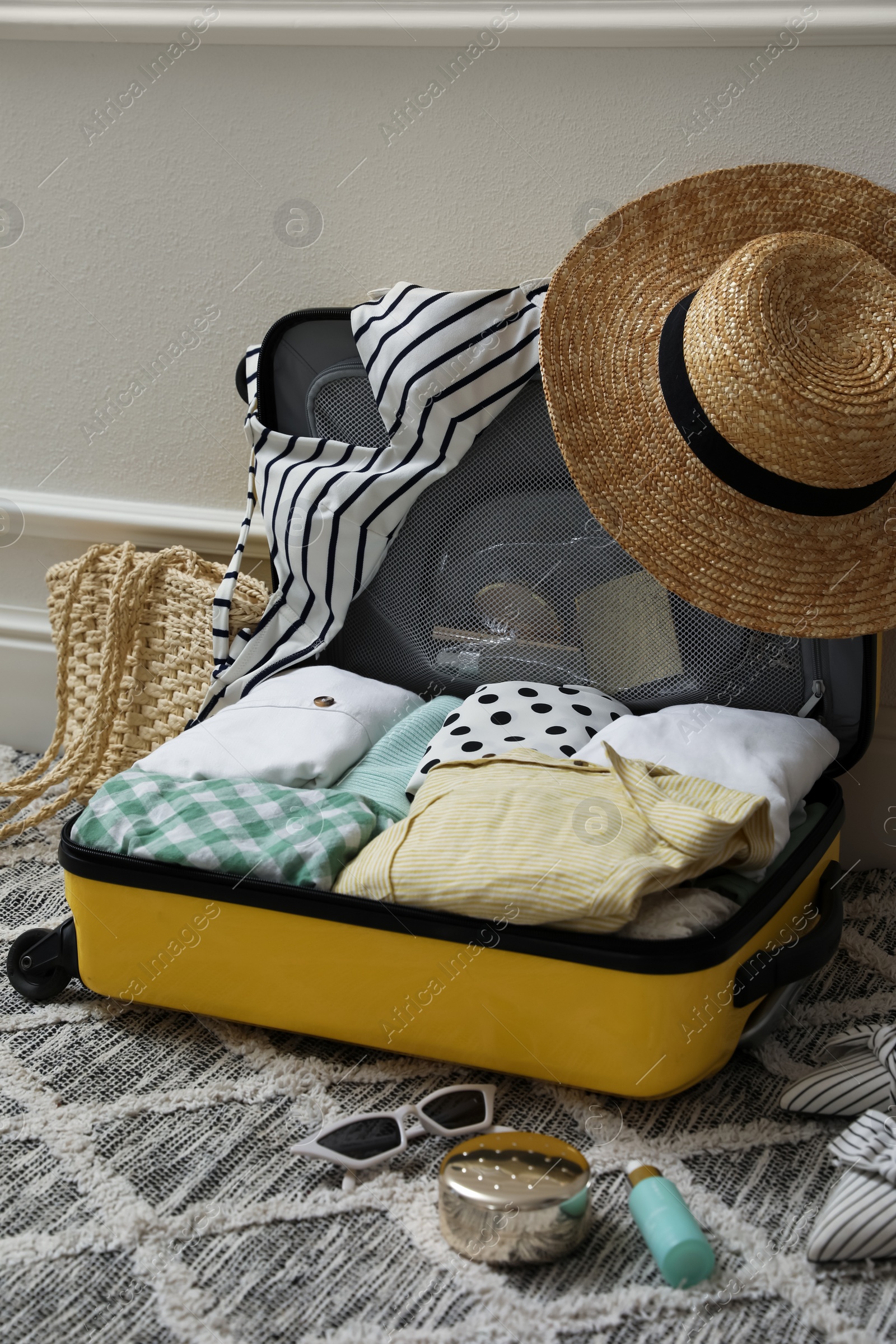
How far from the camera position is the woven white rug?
2.25 feet

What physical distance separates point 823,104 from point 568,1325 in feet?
3.87

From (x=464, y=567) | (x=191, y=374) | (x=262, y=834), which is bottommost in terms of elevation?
(x=262, y=834)

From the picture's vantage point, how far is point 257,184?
1375 mm

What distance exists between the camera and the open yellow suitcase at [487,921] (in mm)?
825

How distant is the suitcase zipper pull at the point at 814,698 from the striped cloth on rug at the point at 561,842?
0.88 ft

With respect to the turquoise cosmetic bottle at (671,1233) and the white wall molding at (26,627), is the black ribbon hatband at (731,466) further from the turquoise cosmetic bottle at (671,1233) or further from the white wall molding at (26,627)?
the white wall molding at (26,627)

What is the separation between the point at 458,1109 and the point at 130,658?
0.78 m

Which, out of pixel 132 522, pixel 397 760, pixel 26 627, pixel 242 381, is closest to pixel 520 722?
pixel 397 760

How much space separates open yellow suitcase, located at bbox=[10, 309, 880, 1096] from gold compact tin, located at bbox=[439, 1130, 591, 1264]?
0.38ft

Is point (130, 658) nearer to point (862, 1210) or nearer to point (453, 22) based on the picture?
point (453, 22)

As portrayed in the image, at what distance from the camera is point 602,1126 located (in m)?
0.85

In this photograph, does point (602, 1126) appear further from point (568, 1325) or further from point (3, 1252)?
point (3, 1252)

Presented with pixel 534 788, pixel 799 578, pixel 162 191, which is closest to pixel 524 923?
pixel 534 788

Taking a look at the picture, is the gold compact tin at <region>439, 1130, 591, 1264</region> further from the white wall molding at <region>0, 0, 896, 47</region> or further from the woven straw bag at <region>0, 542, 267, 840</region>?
the white wall molding at <region>0, 0, 896, 47</region>
